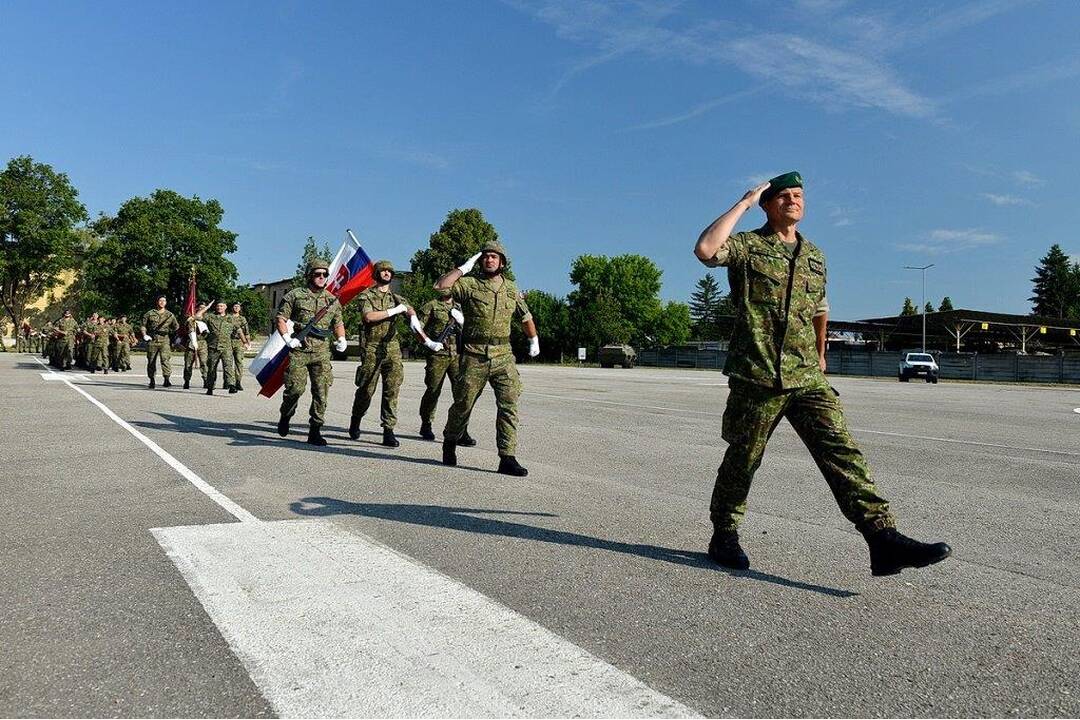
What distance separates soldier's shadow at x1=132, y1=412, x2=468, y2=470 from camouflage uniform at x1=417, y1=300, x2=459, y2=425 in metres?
1.08

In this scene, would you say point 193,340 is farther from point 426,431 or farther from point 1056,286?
point 1056,286

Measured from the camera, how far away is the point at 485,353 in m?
7.22

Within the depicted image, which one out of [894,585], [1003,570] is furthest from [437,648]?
[1003,570]

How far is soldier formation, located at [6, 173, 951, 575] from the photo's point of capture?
390 centimetres

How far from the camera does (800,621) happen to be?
3.32 m

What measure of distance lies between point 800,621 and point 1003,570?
1577 millimetres

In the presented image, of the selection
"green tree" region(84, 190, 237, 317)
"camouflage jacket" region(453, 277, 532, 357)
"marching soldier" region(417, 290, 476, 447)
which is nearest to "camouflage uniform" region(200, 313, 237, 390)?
"marching soldier" region(417, 290, 476, 447)

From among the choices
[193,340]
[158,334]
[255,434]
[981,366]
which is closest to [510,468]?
[255,434]

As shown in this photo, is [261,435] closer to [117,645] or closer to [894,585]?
[117,645]

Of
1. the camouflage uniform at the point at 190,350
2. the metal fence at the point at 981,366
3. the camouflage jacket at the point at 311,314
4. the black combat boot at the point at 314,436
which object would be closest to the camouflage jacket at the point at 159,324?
the camouflage uniform at the point at 190,350

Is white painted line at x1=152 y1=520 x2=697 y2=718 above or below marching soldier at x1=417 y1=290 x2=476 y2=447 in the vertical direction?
below

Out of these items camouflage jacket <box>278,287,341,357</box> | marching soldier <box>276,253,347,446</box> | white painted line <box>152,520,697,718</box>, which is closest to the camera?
white painted line <box>152,520,697,718</box>

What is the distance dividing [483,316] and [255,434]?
4.13 metres

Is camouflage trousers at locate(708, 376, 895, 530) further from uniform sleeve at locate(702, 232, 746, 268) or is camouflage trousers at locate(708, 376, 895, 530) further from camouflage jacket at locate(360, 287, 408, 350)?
camouflage jacket at locate(360, 287, 408, 350)
